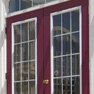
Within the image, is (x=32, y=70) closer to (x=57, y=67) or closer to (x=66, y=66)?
(x=57, y=67)

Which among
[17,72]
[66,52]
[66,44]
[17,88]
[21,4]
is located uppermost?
[21,4]

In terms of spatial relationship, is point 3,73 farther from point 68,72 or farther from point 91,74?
point 91,74

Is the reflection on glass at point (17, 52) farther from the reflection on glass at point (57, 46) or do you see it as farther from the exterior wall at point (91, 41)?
the exterior wall at point (91, 41)

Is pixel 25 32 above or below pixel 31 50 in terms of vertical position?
above

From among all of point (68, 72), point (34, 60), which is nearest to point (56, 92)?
point (68, 72)

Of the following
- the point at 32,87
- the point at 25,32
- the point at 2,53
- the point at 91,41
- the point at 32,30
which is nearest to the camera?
the point at 91,41

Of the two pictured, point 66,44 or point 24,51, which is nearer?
point 66,44

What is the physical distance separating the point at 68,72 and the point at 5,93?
139 cm

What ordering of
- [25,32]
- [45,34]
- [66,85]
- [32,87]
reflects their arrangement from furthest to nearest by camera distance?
[25,32] < [32,87] < [45,34] < [66,85]

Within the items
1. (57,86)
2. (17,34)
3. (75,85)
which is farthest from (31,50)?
(75,85)

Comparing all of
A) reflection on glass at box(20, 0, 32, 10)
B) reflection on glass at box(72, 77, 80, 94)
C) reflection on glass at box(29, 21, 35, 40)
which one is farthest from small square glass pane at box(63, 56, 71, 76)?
reflection on glass at box(20, 0, 32, 10)

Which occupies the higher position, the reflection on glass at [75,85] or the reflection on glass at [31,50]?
the reflection on glass at [31,50]

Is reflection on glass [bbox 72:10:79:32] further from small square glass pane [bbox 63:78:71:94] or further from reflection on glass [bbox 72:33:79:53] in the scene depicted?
small square glass pane [bbox 63:78:71:94]

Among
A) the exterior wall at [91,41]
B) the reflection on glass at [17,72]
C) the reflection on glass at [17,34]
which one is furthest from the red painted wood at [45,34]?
the reflection on glass at [17,72]
